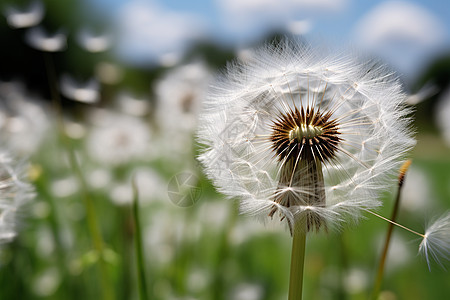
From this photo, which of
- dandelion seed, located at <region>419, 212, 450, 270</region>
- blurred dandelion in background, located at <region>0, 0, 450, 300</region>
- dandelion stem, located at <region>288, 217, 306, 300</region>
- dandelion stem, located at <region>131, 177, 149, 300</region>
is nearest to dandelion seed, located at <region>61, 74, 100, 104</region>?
blurred dandelion in background, located at <region>0, 0, 450, 300</region>

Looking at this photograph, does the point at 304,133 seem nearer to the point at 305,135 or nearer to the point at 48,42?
the point at 305,135

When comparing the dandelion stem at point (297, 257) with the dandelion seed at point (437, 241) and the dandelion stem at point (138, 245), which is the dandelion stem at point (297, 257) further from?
the dandelion stem at point (138, 245)

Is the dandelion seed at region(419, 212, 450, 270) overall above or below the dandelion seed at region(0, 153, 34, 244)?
below

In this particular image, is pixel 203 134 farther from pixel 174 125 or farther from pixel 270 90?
pixel 174 125

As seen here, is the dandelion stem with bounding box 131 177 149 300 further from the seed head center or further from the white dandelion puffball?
the seed head center

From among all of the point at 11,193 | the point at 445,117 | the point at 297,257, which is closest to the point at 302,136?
the point at 297,257

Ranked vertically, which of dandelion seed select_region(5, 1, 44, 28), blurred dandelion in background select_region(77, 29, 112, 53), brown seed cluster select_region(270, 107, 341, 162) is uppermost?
dandelion seed select_region(5, 1, 44, 28)

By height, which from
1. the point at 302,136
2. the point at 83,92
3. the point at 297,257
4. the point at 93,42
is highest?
the point at 93,42
